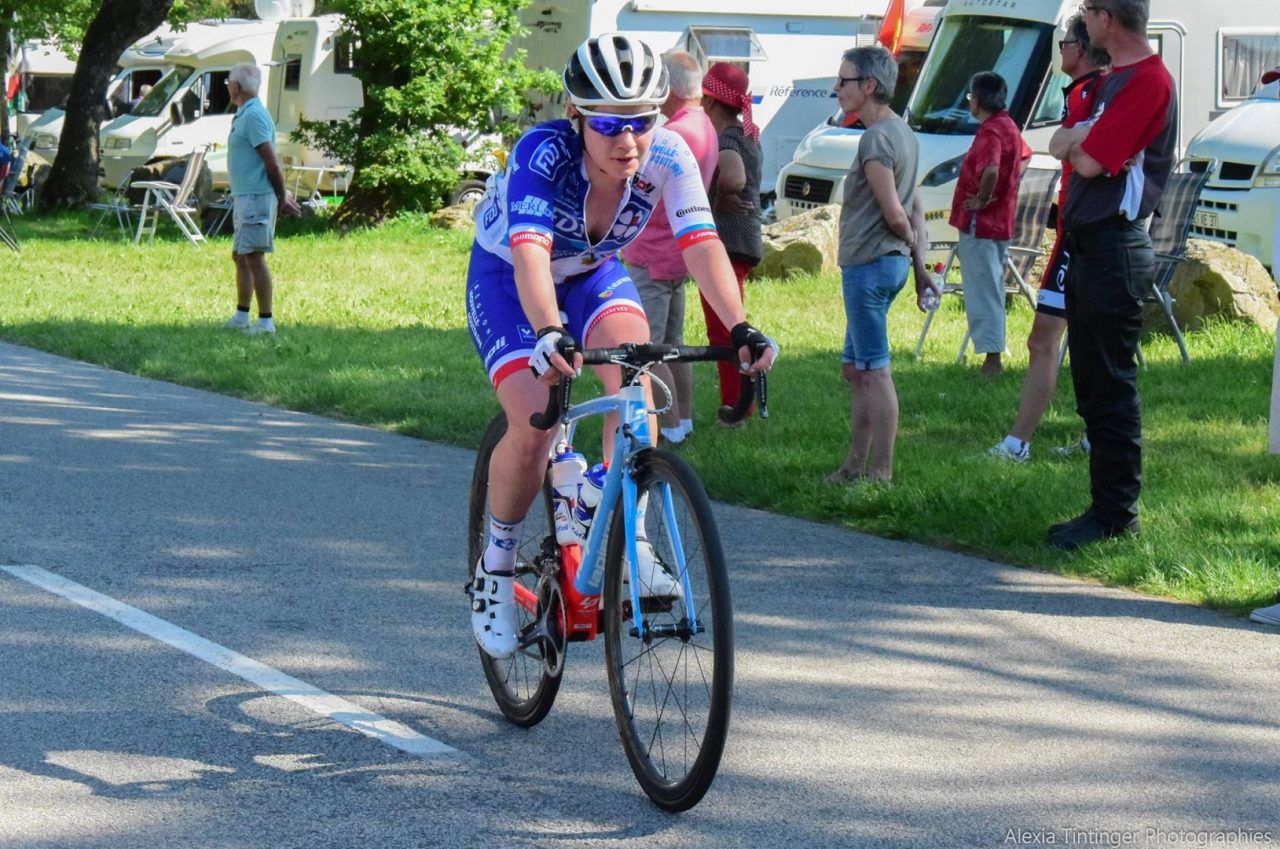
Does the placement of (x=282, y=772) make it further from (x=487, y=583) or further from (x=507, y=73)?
(x=507, y=73)

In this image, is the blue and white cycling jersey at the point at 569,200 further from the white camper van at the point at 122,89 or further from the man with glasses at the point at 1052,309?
the white camper van at the point at 122,89

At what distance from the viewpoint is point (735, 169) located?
939cm

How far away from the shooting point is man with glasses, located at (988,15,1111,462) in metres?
8.01

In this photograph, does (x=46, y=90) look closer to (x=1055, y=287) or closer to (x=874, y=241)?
(x=874, y=241)

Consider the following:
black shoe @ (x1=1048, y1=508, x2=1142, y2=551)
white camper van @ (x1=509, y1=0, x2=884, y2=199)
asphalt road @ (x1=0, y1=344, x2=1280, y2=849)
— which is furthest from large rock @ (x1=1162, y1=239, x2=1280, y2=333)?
white camper van @ (x1=509, y1=0, x2=884, y2=199)

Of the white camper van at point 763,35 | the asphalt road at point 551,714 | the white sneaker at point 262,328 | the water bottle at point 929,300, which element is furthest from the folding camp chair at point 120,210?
the asphalt road at point 551,714

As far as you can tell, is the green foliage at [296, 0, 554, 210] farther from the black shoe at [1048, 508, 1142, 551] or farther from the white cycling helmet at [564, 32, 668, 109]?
the white cycling helmet at [564, 32, 668, 109]

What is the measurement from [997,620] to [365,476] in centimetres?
363

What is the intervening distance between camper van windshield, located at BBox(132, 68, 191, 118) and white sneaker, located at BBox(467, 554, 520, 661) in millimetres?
26929

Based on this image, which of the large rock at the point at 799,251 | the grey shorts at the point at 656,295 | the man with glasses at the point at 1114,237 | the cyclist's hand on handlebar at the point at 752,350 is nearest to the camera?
the cyclist's hand on handlebar at the point at 752,350

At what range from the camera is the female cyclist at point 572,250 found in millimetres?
4434

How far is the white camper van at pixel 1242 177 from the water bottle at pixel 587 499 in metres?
11.9

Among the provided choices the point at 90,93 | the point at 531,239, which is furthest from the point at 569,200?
the point at 90,93

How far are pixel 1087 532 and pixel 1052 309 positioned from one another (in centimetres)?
148
